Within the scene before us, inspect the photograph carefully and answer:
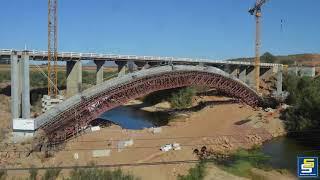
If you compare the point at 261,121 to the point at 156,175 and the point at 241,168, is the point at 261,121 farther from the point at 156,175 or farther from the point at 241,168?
the point at 156,175

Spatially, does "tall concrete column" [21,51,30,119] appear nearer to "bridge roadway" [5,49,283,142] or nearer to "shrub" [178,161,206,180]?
"bridge roadway" [5,49,283,142]

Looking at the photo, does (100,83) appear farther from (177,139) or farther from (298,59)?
(298,59)

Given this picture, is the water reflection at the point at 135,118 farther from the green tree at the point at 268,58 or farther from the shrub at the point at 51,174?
the green tree at the point at 268,58

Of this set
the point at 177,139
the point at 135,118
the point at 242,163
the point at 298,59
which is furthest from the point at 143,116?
the point at 298,59

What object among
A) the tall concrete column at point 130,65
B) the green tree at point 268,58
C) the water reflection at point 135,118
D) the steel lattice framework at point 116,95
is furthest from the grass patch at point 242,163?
the green tree at point 268,58

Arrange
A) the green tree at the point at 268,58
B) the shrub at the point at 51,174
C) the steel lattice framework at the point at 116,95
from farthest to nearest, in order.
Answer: the green tree at the point at 268,58 → the steel lattice framework at the point at 116,95 → the shrub at the point at 51,174

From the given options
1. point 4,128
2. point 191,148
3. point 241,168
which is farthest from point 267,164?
point 4,128

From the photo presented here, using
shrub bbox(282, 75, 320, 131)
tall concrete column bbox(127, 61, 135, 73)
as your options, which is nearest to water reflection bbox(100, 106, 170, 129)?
tall concrete column bbox(127, 61, 135, 73)
